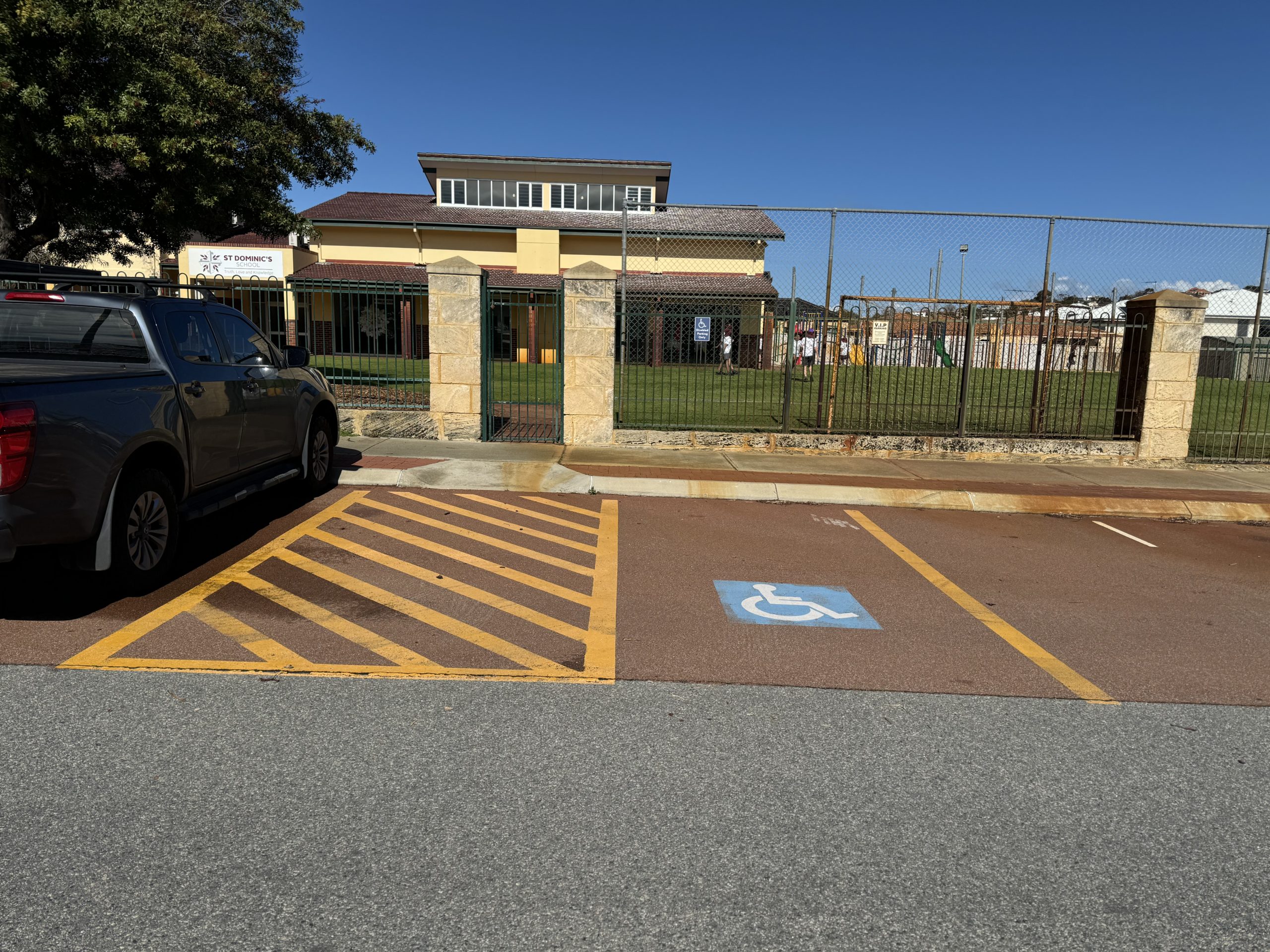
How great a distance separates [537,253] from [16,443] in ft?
120

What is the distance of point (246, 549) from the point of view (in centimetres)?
670

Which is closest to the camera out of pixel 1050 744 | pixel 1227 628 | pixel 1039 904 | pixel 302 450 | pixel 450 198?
pixel 1039 904

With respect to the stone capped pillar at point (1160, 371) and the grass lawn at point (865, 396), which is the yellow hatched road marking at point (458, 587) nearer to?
the grass lawn at point (865, 396)

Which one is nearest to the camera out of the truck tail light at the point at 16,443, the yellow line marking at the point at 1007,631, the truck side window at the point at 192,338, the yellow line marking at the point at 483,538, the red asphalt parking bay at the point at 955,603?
the truck tail light at the point at 16,443

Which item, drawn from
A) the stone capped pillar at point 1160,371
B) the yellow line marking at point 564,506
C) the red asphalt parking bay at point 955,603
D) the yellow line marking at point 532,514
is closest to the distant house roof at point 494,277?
the stone capped pillar at point 1160,371

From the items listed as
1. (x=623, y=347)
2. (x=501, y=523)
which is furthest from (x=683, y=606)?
(x=623, y=347)

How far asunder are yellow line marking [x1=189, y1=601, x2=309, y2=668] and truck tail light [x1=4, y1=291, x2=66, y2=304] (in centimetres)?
238

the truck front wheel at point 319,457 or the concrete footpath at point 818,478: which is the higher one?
the truck front wheel at point 319,457

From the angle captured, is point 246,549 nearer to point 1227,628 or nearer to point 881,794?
point 881,794

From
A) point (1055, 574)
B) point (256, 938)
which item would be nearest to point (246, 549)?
point (256, 938)

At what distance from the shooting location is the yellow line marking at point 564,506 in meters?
8.65

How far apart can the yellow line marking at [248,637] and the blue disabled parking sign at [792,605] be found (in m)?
2.65

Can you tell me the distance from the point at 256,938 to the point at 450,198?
144ft

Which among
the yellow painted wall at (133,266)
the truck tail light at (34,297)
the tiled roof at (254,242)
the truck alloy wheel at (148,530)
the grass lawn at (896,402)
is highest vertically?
the tiled roof at (254,242)
